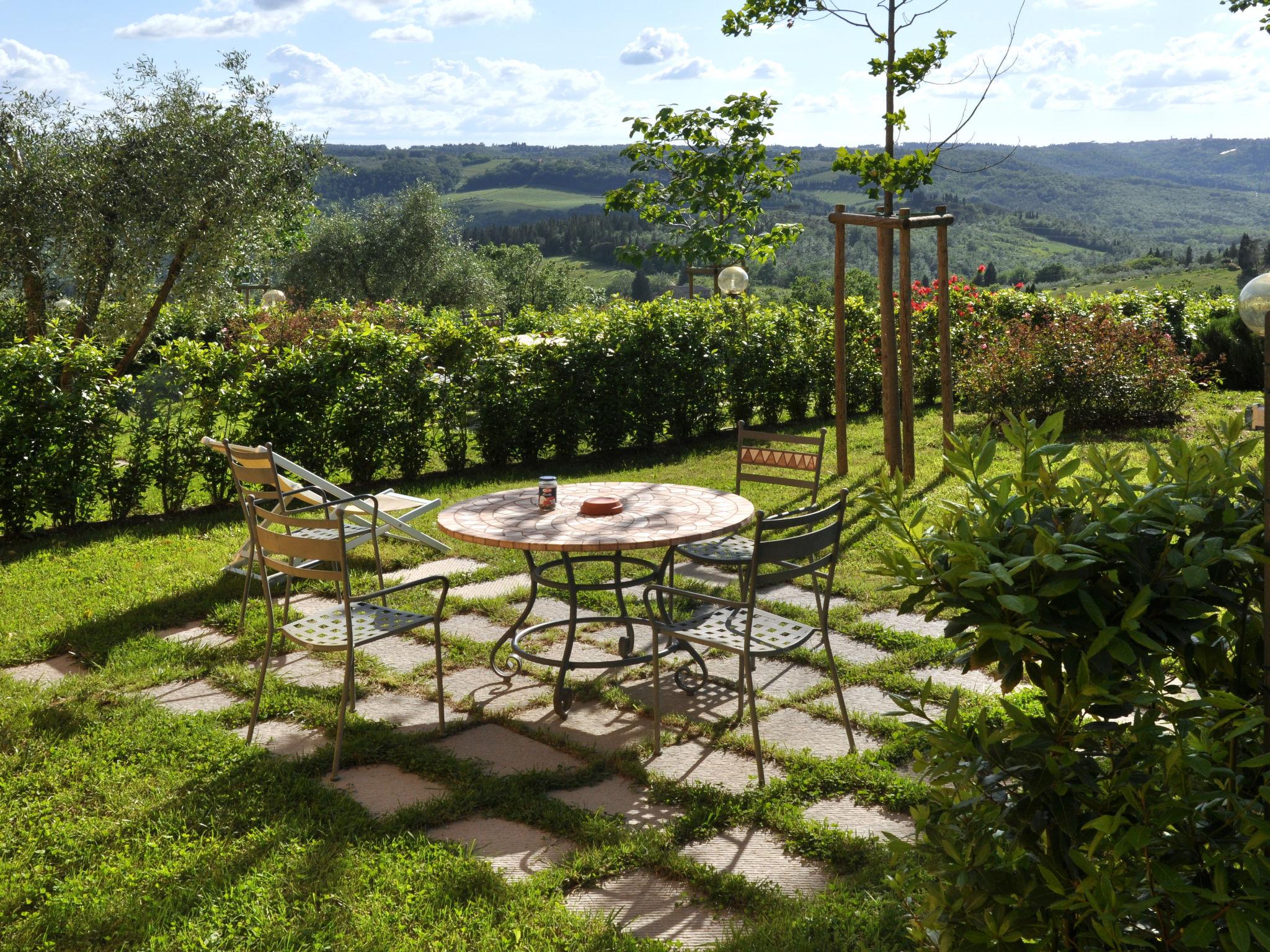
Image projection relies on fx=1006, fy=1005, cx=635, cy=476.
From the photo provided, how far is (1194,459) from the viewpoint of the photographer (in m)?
1.66

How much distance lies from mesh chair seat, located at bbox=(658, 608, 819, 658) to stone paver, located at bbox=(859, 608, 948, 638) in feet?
4.00

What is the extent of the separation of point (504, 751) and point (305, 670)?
137cm

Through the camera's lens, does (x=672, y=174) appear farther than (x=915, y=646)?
Yes

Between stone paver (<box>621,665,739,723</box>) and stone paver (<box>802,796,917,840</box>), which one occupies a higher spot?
stone paver (<box>802,796,917,840</box>)

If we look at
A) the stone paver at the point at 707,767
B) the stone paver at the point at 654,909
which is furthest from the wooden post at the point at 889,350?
the stone paver at the point at 654,909

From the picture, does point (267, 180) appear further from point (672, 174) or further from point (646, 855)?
point (646, 855)

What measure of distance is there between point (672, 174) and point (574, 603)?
9.92 m

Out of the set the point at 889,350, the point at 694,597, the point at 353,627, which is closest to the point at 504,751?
the point at 353,627

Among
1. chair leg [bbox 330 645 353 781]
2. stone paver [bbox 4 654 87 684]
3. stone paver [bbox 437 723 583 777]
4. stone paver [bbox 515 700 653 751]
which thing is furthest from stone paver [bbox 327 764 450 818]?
stone paver [bbox 4 654 87 684]

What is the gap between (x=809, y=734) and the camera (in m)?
3.79

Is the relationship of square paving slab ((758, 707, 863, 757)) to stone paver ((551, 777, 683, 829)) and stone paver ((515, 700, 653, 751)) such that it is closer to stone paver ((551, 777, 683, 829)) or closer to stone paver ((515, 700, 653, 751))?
stone paver ((515, 700, 653, 751))

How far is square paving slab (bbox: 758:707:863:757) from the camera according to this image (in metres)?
3.66

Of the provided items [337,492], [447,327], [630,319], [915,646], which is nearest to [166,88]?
[447,327]

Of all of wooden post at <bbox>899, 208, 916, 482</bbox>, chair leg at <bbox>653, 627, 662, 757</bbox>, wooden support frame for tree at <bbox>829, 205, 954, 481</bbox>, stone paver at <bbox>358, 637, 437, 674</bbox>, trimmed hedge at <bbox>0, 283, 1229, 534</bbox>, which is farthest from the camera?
wooden support frame for tree at <bbox>829, 205, 954, 481</bbox>
